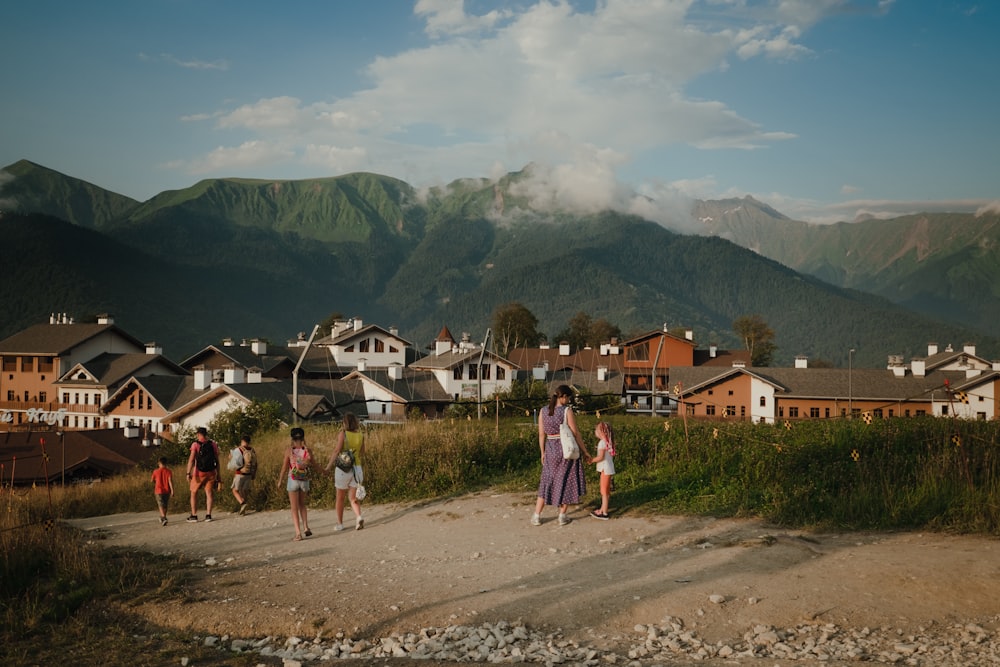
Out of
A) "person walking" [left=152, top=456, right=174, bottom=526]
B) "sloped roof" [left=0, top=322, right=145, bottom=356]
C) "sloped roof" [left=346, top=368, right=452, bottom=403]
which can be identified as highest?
"sloped roof" [left=0, top=322, right=145, bottom=356]

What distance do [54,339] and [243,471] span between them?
6460 cm

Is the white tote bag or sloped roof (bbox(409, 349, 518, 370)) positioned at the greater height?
sloped roof (bbox(409, 349, 518, 370))

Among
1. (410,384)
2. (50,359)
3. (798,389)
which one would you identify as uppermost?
(50,359)

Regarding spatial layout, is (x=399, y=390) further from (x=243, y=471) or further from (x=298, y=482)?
(x=298, y=482)

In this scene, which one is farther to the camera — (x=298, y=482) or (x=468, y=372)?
(x=468, y=372)

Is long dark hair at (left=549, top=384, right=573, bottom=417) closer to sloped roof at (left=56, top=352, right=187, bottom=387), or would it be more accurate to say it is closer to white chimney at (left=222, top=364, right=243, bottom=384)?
white chimney at (left=222, top=364, right=243, bottom=384)

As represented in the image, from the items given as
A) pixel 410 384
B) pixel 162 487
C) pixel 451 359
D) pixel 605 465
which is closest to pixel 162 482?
pixel 162 487

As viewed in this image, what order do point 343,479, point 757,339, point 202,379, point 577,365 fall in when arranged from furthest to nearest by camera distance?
point 757,339
point 577,365
point 202,379
point 343,479

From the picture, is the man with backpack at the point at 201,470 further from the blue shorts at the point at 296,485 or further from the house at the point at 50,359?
the house at the point at 50,359

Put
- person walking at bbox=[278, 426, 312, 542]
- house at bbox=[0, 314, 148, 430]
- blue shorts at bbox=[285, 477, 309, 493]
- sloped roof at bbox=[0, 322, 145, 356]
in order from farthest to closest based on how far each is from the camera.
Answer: sloped roof at bbox=[0, 322, 145, 356] → house at bbox=[0, 314, 148, 430] → blue shorts at bbox=[285, 477, 309, 493] → person walking at bbox=[278, 426, 312, 542]

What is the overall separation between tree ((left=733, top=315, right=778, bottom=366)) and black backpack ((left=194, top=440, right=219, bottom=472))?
10014 centimetres

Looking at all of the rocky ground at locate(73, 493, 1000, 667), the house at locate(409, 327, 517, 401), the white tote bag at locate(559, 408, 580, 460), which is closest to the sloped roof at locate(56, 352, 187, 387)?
the house at locate(409, 327, 517, 401)

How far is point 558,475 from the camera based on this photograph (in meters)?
11.4

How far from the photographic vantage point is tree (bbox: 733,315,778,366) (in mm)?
108750
